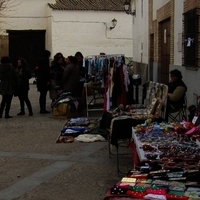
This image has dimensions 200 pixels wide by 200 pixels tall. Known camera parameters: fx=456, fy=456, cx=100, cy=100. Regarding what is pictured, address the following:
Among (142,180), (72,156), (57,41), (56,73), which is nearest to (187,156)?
(142,180)

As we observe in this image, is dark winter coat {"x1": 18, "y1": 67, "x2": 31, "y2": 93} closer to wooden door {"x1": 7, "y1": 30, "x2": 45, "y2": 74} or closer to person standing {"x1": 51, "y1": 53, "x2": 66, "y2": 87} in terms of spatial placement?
person standing {"x1": 51, "y1": 53, "x2": 66, "y2": 87}

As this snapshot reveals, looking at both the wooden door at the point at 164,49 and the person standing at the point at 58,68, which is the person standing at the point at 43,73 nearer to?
the person standing at the point at 58,68

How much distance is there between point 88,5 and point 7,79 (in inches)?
776

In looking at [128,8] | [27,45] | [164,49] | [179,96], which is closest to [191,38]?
[179,96]

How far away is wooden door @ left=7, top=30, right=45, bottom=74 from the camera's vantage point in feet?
103

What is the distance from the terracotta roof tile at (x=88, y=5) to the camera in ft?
99.0

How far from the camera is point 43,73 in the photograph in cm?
1263

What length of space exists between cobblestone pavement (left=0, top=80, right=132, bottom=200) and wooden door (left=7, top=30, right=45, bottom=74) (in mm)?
21693

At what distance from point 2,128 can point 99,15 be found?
21.1 m

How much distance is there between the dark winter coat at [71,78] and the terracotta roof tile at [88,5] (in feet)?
61.4

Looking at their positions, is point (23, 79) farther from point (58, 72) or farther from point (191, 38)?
point (191, 38)

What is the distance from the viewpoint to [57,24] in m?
30.1

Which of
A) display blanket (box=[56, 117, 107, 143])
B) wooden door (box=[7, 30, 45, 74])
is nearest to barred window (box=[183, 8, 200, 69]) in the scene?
display blanket (box=[56, 117, 107, 143])

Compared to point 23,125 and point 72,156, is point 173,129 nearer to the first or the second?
point 72,156
